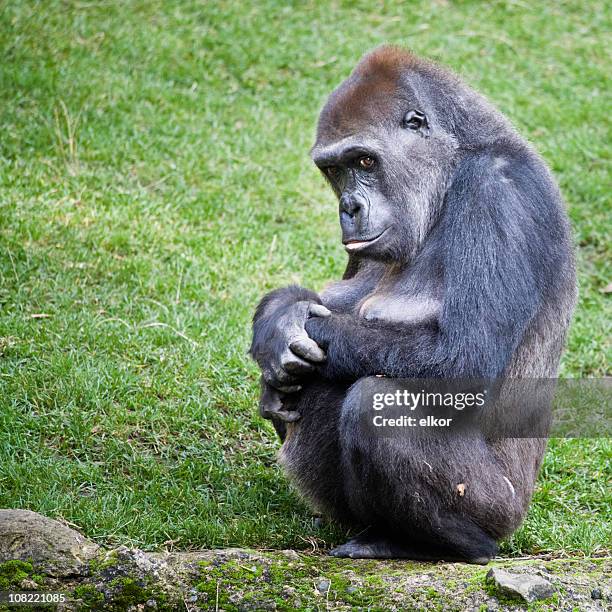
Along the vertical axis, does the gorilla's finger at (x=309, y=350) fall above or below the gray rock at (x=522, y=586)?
above

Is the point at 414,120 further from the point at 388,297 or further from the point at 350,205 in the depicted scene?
the point at 388,297

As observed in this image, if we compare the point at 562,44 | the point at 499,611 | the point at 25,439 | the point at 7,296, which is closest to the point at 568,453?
the point at 499,611

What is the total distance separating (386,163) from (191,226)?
3.39 metres

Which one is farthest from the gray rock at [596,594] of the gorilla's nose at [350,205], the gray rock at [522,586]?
the gorilla's nose at [350,205]

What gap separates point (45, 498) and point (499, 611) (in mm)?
2184

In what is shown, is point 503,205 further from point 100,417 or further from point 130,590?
point 100,417

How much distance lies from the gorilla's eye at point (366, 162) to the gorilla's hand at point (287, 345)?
2.20 feet

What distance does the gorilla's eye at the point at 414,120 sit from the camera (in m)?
4.59

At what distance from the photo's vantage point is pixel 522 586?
380 centimetres

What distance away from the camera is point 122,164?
8.24m

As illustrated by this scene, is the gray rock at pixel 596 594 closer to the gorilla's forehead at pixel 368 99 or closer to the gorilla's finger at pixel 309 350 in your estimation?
the gorilla's finger at pixel 309 350

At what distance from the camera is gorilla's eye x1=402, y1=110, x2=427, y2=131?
15.1 feet

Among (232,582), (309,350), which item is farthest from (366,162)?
(232,582)

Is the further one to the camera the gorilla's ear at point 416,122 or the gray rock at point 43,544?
the gorilla's ear at point 416,122
